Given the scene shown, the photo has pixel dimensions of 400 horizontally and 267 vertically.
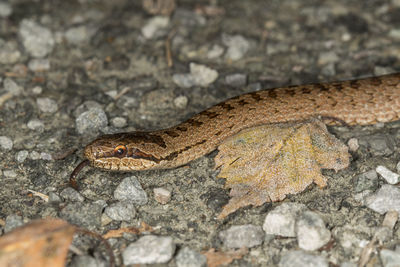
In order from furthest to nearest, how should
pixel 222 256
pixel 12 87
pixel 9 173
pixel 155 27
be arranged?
pixel 155 27 → pixel 12 87 → pixel 9 173 → pixel 222 256

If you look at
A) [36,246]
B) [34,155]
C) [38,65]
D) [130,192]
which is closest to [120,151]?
[130,192]

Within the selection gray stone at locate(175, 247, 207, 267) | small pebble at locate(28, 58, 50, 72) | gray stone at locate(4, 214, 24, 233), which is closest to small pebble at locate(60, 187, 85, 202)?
gray stone at locate(4, 214, 24, 233)

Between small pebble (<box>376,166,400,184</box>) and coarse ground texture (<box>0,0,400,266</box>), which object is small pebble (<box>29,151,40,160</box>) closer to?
coarse ground texture (<box>0,0,400,266</box>)

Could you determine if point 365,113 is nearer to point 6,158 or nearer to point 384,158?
point 384,158

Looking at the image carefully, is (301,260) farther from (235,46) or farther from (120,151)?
(235,46)

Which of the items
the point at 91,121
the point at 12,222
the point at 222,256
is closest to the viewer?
the point at 222,256

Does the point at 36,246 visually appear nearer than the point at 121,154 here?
Yes

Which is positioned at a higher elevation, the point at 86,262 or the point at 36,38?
the point at 36,38

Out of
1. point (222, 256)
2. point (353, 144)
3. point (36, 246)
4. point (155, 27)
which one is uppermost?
point (155, 27)
